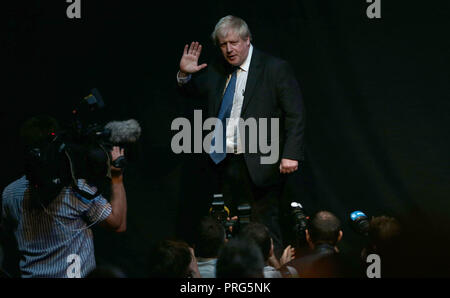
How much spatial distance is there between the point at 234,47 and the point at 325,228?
44.9 inches

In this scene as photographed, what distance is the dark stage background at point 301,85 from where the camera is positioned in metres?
3.27

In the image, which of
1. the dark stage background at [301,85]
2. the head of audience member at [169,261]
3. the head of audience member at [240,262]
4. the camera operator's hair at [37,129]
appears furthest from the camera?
the dark stage background at [301,85]

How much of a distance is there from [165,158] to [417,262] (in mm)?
2121

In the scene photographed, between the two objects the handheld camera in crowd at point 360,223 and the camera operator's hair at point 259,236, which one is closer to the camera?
the camera operator's hair at point 259,236

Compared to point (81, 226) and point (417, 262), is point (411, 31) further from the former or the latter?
point (81, 226)

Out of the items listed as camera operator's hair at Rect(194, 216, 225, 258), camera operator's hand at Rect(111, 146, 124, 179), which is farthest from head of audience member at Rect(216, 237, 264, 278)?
camera operator's hand at Rect(111, 146, 124, 179)

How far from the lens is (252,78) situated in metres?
2.92

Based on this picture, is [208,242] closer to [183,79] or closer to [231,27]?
[183,79]

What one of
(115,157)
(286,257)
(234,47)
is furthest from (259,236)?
(234,47)

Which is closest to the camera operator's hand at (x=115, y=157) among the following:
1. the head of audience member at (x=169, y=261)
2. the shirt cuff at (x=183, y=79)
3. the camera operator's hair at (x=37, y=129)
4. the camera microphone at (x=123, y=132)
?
the camera operator's hair at (x=37, y=129)

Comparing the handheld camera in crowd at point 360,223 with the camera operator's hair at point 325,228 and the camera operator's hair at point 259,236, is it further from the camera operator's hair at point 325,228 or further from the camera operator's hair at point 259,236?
the camera operator's hair at point 259,236

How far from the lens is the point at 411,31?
323 centimetres

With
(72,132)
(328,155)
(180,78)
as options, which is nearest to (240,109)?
(180,78)

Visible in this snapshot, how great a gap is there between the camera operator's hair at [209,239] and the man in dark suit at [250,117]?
24.8 inches
